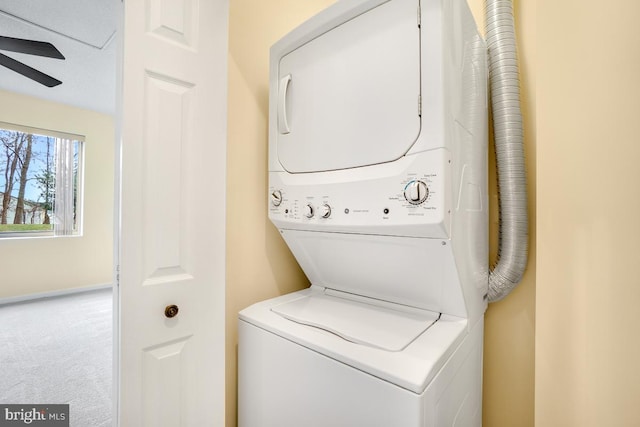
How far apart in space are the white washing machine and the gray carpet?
174cm

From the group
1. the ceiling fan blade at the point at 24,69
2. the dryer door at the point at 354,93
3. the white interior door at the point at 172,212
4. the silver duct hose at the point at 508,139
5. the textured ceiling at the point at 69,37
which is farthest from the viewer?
the ceiling fan blade at the point at 24,69

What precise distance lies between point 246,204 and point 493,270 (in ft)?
3.68

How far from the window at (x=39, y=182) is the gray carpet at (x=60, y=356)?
1.22 meters

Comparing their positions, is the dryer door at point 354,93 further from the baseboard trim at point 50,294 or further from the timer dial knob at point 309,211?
the baseboard trim at point 50,294

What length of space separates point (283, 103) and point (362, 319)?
35.7 inches

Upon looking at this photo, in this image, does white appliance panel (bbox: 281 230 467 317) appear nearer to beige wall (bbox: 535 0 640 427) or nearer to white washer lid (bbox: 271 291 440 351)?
white washer lid (bbox: 271 291 440 351)

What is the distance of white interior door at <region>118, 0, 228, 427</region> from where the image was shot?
0.99 m

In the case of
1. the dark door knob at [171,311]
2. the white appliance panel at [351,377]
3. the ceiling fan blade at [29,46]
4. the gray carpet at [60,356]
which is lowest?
the gray carpet at [60,356]

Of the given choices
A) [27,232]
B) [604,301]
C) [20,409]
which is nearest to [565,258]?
[604,301]

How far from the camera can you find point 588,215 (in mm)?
1040

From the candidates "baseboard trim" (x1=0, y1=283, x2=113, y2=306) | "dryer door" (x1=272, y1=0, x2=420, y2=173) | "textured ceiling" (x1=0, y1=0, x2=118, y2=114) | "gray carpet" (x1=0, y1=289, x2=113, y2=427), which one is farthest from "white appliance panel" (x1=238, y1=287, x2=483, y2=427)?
"baseboard trim" (x1=0, y1=283, x2=113, y2=306)

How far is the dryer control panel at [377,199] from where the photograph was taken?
0.80 meters

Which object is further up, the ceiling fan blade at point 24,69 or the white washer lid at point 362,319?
the ceiling fan blade at point 24,69

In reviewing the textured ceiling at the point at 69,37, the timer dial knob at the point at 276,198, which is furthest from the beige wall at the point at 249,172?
the textured ceiling at the point at 69,37
